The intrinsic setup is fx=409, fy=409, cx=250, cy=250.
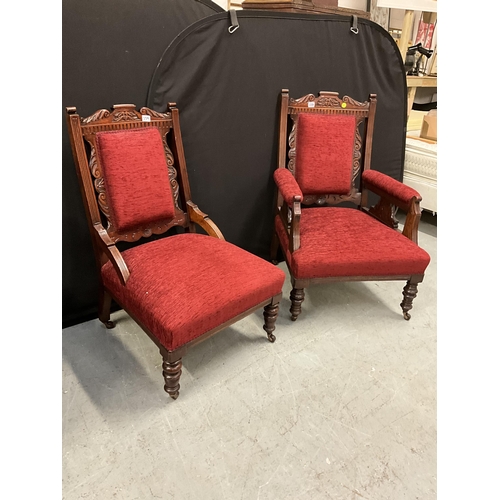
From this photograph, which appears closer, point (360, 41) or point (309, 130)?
point (309, 130)

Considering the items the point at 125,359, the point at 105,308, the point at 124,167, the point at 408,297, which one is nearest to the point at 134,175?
the point at 124,167

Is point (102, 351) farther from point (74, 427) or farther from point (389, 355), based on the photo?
point (389, 355)

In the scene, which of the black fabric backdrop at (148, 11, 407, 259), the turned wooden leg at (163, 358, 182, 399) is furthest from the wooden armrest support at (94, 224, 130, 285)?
the black fabric backdrop at (148, 11, 407, 259)

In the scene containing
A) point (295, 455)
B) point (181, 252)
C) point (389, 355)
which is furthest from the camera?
point (389, 355)

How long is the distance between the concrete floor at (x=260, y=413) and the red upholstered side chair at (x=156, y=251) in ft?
0.53

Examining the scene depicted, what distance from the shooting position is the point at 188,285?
62.8 inches

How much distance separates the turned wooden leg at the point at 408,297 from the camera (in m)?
2.11

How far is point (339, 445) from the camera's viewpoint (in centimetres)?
151

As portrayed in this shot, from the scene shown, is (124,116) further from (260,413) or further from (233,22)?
(260,413)

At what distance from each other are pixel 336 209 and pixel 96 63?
146 centimetres

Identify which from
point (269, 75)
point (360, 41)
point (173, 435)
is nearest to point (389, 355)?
point (173, 435)

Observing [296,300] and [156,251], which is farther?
[296,300]

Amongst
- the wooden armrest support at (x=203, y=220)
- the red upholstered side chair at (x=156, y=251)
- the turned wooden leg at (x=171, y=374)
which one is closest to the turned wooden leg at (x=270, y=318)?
the red upholstered side chair at (x=156, y=251)

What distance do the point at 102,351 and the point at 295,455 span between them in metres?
1.00
